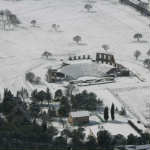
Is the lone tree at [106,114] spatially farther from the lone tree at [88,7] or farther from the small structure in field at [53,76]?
the lone tree at [88,7]

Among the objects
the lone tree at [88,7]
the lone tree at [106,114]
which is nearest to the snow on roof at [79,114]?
the lone tree at [106,114]

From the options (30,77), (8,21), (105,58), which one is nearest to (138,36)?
(105,58)

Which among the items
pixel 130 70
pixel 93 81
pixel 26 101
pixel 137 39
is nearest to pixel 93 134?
pixel 26 101

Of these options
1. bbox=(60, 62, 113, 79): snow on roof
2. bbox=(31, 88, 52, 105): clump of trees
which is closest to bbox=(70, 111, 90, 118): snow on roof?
bbox=(31, 88, 52, 105): clump of trees

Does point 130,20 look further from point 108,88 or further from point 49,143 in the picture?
point 49,143

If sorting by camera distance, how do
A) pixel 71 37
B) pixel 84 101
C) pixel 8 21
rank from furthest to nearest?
1. pixel 8 21
2. pixel 71 37
3. pixel 84 101

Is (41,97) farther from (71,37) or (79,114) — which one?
(71,37)
